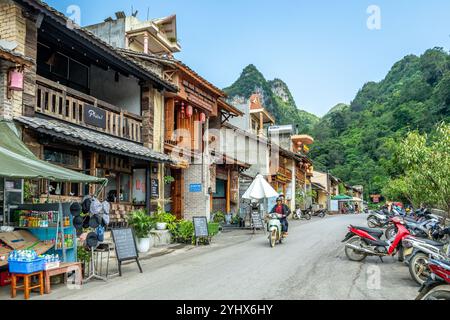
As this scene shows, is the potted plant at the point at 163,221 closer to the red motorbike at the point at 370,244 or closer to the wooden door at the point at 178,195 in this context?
the wooden door at the point at 178,195

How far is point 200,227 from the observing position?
44.9 ft

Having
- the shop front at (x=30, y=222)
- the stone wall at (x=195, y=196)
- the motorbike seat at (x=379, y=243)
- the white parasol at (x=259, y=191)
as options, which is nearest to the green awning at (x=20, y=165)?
the shop front at (x=30, y=222)

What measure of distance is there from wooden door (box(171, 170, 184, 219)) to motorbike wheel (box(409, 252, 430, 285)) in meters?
11.6

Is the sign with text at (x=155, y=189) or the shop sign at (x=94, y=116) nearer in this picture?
the shop sign at (x=94, y=116)

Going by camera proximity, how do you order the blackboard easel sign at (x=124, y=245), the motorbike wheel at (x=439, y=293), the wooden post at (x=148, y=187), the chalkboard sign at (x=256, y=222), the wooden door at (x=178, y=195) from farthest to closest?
the chalkboard sign at (x=256, y=222)
the wooden door at (x=178, y=195)
the wooden post at (x=148, y=187)
the blackboard easel sign at (x=124, y=245)
the motorbike wheel at (x=439, y=293)

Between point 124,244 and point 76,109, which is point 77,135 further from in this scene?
point 124,244

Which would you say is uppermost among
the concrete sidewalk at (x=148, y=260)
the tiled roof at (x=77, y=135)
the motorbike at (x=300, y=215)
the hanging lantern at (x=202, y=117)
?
the hanging lantern at (x=202, y=117)

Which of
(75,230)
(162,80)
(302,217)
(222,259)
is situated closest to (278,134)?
(302,217)

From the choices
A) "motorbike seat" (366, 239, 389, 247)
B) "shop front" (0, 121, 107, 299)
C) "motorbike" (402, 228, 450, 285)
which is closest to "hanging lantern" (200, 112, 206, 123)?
"shop front" (0, 121, 107, 299)

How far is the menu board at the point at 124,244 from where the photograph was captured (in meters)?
8.24

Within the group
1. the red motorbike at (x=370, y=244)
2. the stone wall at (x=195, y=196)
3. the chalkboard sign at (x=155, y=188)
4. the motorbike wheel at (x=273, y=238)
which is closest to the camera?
the red motorbike at (x=370, y=244)

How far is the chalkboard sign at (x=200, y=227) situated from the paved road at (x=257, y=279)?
5.60 feet

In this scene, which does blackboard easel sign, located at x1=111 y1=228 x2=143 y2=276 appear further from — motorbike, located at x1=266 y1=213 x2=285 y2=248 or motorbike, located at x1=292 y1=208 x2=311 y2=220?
motorbike, located at x1=292 y1=208 x2=311 y2=220
